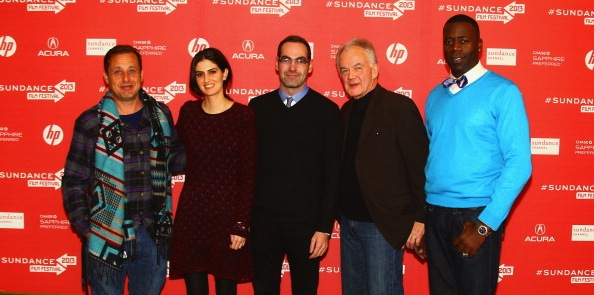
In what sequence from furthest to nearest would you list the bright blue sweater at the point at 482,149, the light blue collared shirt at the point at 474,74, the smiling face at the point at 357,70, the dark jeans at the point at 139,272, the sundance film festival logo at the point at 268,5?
1. the sundance film festival logo at the point at 268,5
2. the smiling face at the point at 357,70
3. the dark jeans at the point at 139,272
4. the light blue collared shirt at the point at 474,74
5. the bright blue sweater at the point at 482,149

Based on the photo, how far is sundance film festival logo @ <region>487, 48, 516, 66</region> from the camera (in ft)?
11.7

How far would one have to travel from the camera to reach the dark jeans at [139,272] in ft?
8.19

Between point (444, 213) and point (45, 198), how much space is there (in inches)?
120

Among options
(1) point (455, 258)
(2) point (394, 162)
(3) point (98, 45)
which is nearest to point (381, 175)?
(2) point (394, 162)

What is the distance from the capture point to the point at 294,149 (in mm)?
2678

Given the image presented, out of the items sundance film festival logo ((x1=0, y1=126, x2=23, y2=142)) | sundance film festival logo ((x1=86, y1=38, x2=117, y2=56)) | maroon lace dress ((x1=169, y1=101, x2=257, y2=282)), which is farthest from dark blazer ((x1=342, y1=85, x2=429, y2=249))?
sundance film festival logo ((x1=0, y1=126, x2=23, y2=142))

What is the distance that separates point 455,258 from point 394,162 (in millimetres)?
603

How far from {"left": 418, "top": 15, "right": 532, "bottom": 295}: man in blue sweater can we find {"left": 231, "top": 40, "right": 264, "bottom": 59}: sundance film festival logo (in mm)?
1558

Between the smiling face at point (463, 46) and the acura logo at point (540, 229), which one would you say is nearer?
the smiling face at point (463, 46)

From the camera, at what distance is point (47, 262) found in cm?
370

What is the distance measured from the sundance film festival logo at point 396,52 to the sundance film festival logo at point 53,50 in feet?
8.21

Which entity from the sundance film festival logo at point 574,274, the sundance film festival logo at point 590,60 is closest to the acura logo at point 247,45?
the sundance film festival logo at point 590,60

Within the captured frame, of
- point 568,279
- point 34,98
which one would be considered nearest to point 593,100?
point 568,279

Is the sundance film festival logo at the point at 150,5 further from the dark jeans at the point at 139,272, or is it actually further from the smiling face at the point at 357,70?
the dark jeans at the point at 139,272
